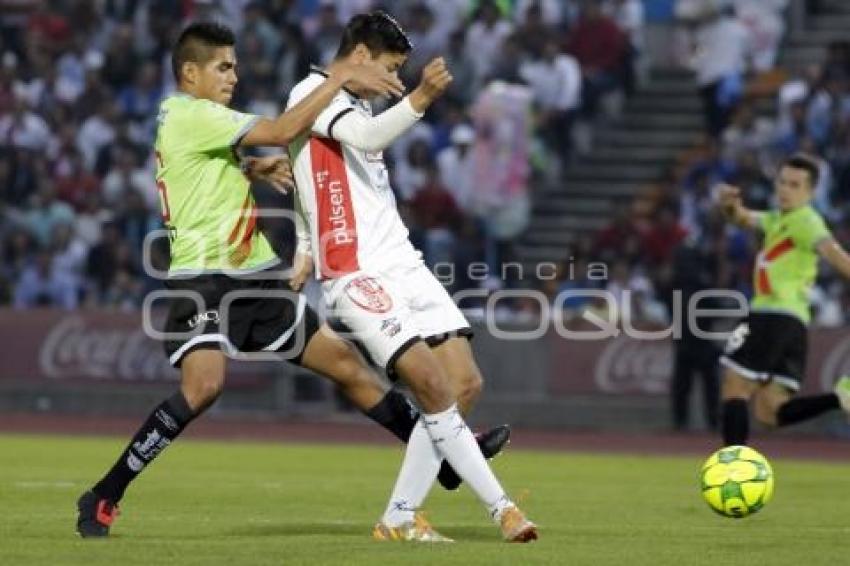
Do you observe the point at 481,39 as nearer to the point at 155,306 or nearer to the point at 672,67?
the point at 672,67

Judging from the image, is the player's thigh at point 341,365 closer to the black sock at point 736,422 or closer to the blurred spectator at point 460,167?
the black sock at point 736,422

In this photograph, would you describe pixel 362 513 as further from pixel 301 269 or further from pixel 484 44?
pixel 484 44

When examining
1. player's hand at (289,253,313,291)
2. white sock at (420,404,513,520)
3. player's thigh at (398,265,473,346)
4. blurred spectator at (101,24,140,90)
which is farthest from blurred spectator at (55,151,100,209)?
white sock at (420,404,513,520)

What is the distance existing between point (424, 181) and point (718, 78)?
376 cm

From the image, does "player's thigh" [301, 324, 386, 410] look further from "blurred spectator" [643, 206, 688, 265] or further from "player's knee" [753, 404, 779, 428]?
"blurred spectator" [643, 206, 688, 265]

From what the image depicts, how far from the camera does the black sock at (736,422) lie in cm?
1577

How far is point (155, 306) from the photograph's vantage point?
25547mm

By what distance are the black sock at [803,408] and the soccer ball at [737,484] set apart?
13.8 ft

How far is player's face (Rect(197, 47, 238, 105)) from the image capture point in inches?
439

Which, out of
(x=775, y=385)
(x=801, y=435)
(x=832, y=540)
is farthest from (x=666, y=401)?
(x=832, y=540)

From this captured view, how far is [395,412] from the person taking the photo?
11375 millimetres

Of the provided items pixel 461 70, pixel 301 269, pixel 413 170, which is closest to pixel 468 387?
pixel 301 269

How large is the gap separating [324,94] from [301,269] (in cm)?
140

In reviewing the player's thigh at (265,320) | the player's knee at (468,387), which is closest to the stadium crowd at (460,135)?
the player's knee at (468,387)
